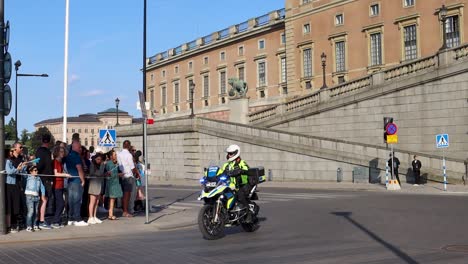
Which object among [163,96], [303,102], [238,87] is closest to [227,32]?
[163,96]

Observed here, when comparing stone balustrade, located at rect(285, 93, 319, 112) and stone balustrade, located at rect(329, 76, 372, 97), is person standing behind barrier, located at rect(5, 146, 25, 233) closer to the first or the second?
stone balustrade, located at rect(329, 76, 372, 97)

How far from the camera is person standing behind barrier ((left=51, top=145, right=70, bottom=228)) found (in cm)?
1354

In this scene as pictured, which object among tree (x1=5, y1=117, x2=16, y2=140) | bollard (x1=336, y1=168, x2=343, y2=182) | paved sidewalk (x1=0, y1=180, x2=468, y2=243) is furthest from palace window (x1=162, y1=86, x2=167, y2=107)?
paved sidewalk (x1=0, y1=180, x2=468, y2=243)

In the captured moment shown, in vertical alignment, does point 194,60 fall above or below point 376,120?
above

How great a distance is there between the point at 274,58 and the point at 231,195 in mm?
53039

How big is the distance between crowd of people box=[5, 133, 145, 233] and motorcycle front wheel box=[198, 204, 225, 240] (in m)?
3.64

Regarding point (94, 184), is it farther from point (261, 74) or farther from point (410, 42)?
point (261, 74)

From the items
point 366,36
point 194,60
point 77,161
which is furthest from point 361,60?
point 77,161

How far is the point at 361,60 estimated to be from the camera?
51.1 m

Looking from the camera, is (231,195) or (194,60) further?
(194,60)

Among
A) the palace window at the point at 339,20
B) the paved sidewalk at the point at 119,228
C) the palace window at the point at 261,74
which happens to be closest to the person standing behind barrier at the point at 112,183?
the paved sidewalk at the point at 119,228

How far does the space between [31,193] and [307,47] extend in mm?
46842

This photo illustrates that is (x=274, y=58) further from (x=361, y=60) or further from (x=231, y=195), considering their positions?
(x=231, y=195)

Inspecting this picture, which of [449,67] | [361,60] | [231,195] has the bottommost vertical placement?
[231,195]
